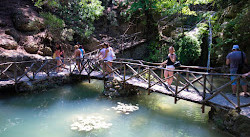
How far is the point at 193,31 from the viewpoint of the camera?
1623cm

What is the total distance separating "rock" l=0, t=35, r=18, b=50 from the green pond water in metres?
4.74

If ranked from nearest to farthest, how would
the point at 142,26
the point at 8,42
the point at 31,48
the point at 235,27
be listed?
the point at 235,27
the point at 8,42
the point at 31,48
the point at 142,26

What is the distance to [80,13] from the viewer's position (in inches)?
668

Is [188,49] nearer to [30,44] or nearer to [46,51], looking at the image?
[46,51]

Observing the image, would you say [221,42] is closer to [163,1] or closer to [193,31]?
[193,31]

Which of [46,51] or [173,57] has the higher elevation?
[46,51]

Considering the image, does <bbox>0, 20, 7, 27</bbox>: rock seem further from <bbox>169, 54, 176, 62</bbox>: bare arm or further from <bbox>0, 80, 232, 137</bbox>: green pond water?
<bbox>169, 54, 176, 62</bbox>: bare arm

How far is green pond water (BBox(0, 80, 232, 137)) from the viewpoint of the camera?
6074mm

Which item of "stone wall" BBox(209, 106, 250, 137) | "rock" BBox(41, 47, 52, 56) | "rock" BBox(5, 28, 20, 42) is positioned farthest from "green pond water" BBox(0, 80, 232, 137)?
"rock" BBox(5, 28, 20, 42)

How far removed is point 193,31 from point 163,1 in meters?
4.14

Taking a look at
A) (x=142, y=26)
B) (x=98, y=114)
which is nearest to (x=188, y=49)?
(x=142, y=26)

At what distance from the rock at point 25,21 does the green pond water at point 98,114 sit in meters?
6.64

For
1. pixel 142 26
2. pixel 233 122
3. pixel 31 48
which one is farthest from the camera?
pixel 142 26

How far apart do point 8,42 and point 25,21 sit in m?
2.54
